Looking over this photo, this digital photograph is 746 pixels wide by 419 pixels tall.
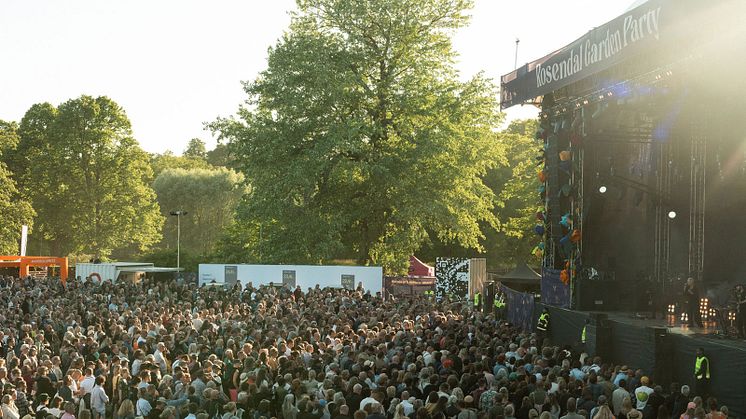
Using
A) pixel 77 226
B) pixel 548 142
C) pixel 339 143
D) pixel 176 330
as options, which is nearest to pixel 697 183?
pixel 548 142

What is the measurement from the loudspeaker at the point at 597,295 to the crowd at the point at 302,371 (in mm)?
2370

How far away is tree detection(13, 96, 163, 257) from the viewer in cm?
5822

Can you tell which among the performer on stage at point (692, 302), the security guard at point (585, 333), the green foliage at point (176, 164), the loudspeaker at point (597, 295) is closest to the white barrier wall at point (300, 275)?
the loudspeaker at point (597, 295)

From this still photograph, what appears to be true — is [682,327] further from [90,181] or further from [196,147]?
[196,147]

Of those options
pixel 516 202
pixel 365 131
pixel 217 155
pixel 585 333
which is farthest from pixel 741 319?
pixel 217 155

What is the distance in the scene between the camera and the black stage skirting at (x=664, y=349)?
14.7 meters

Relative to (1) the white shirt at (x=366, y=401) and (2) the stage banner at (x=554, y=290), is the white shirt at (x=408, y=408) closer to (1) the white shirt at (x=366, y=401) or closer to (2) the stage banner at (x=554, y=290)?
(1) the white shirt at (x=366, y=401)

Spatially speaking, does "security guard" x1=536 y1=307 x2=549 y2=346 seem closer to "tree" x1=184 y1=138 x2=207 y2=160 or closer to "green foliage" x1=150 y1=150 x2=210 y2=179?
"green foliage" x1=150 y1=150 x2=210 y2=179

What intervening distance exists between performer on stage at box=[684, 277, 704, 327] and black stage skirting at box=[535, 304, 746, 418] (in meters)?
0.53

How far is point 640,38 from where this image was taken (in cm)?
1592

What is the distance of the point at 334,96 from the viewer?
124 feet

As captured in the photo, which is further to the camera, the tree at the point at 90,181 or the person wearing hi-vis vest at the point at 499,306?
the tree at the point at 90,181

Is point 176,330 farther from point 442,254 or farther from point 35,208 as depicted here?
point 35,208

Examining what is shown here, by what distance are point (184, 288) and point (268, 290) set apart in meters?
2.86
